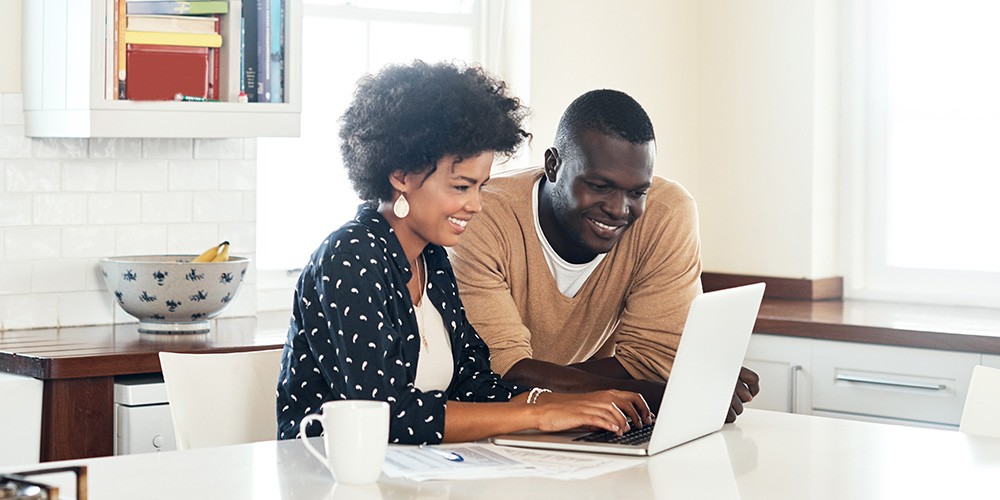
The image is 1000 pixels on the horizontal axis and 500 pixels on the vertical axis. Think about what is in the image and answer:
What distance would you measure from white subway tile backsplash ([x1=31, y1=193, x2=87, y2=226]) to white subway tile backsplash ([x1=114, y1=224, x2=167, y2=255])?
0.38ft

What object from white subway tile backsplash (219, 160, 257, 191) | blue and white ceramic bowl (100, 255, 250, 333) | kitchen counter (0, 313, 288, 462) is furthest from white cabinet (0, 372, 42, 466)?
white subway tile backsplash (219, 160, 257, 191)

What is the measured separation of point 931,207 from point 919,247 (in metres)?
0.14

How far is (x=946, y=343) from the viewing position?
3.44 meters

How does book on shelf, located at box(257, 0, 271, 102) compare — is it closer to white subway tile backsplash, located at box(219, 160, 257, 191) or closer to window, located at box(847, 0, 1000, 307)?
white subway tile backsplash, located at box(219, 160, 257, 191)

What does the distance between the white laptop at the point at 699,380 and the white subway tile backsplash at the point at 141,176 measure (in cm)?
186

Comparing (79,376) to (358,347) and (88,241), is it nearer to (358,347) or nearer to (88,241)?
(88,241)

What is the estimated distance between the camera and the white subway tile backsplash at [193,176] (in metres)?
3.59

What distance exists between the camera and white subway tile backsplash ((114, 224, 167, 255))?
350 cm

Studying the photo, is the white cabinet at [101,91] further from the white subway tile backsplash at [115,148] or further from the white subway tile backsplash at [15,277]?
the white subway tile backsplash at [15,277]

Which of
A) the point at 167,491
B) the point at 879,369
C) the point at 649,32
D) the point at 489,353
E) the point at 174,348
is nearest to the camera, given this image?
the point at 167,491

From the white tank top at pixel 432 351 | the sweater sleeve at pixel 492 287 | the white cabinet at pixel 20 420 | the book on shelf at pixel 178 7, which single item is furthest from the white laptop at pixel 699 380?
the book on shelf at pixel 178 7

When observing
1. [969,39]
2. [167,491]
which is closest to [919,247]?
[969,39]

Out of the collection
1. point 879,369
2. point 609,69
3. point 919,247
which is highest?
point 609,69

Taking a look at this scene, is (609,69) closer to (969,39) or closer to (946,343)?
(969,39)
